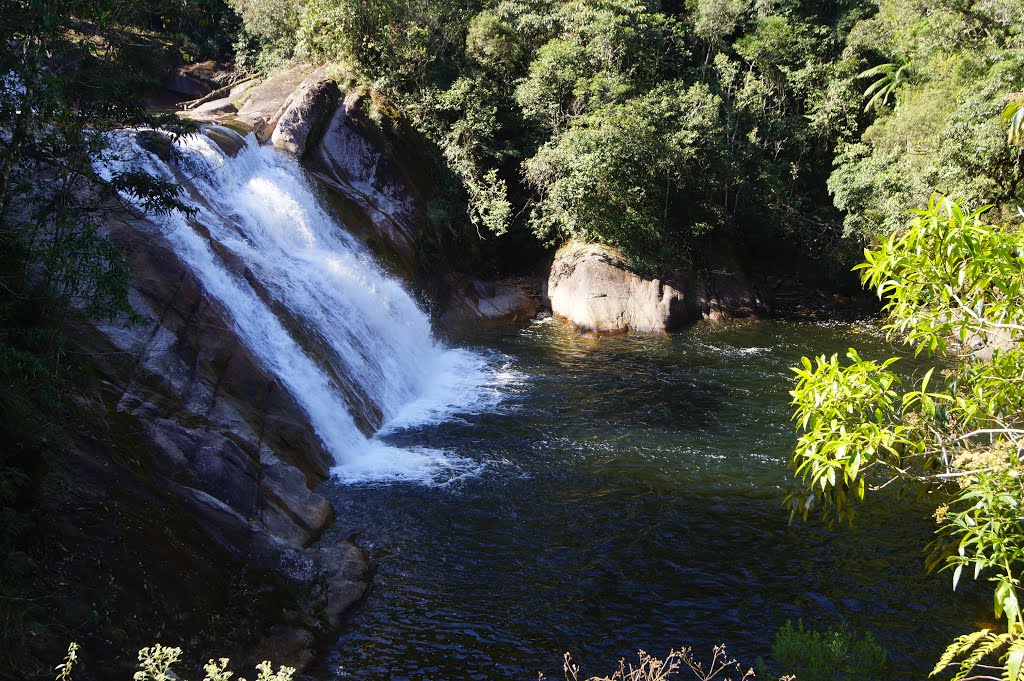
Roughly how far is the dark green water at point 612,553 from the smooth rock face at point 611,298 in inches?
280

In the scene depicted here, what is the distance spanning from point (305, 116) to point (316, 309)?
28.2 feet

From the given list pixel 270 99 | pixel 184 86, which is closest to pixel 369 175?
pixel 270 99

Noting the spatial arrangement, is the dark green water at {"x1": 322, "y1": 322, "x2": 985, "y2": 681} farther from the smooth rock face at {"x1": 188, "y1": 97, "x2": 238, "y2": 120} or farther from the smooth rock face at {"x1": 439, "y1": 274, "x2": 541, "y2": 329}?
the smooth rock face at {"x1": 188, "y1": 97, "x2": 238, "y2": 120}

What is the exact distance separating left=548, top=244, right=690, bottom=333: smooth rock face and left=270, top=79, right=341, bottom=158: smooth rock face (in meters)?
9.29

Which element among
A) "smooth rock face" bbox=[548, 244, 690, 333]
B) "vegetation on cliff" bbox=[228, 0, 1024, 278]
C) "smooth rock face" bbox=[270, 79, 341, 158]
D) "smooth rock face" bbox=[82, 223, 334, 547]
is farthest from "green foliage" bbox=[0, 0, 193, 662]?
"smooth rock face" bbox=[548, 244, 690, 333]

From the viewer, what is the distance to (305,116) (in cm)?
2242

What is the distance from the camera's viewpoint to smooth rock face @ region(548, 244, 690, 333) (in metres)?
23.7

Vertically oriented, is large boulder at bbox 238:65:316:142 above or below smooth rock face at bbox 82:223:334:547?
above

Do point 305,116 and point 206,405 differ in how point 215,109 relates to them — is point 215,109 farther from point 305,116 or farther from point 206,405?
point 206,405

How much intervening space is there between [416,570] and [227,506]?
2.68 m

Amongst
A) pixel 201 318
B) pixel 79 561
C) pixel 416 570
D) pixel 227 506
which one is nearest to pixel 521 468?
pixel 416 570

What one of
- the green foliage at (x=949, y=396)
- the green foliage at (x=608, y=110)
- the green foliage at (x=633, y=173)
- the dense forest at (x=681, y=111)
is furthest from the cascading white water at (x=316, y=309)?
the green foliage at (x=949, y=396)

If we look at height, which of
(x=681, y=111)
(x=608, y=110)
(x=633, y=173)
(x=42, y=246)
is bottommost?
(x=42, y=246)

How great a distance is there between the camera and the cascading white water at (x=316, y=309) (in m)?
13.9
